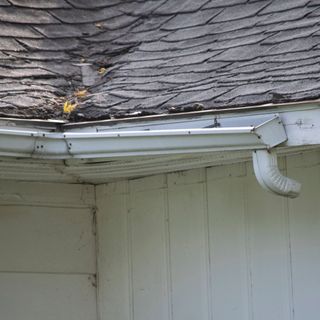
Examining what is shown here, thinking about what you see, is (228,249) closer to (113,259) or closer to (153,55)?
(113,259)

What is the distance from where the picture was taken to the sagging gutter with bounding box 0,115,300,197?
4020mm

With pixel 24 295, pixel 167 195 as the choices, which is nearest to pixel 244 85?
pixel 167 195

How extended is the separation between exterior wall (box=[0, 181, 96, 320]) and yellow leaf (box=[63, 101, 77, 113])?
1.58ft

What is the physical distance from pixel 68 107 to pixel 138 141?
616 millimetres

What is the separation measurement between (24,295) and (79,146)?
0.97m

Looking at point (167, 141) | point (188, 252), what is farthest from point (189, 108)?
point (188, 252)

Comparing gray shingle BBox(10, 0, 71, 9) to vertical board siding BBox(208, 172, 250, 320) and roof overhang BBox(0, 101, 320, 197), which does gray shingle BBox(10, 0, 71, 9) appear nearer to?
roof overhang BBox(0, 101, 320, 197)

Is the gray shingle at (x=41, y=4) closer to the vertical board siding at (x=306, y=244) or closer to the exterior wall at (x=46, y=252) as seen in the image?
the exterior wall at (x=46, y=252)

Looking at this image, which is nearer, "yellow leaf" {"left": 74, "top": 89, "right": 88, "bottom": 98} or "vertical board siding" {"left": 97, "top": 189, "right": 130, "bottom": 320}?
"yellow leaf" {"left": 74, "top": 89, "right": 88, "bottom": 98}

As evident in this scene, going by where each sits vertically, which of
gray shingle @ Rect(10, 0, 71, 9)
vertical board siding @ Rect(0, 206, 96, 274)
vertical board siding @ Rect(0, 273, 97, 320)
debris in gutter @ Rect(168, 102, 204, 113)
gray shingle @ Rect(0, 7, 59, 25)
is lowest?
vertical board siding @ Rect(0, 273, 97, 320)

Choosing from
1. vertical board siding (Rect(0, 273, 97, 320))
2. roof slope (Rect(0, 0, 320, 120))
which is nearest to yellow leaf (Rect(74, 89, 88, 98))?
roof slope (Rect(0, 0, 320, 120))

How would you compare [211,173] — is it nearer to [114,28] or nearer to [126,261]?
[126,261]

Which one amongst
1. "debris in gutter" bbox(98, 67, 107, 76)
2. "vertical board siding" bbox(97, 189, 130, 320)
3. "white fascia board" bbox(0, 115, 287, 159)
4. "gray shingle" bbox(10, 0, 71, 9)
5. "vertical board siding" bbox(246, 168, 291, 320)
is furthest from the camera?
"gray shingle" bbox(10, 0, 71, 9)

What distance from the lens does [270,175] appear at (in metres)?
4.03
